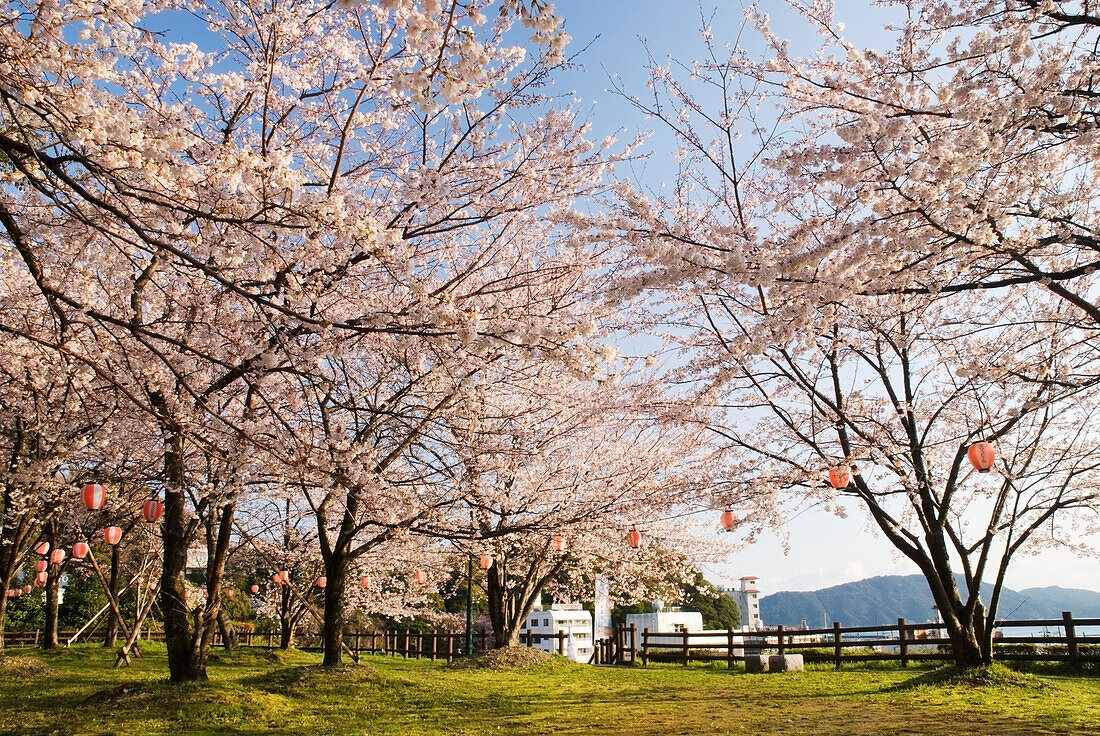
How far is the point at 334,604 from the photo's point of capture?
962 cm

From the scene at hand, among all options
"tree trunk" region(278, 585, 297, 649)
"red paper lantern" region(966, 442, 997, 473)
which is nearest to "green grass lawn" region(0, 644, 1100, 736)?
"red paper lantern" region(966, 442, 997, 473)

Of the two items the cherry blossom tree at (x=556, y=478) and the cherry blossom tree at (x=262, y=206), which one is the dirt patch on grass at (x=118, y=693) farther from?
the cherry blossom tree at (x=556, y=478)

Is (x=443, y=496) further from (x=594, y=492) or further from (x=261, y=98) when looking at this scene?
(x=261, y=98)

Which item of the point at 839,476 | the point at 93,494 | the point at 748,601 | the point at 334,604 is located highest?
the point at 839,476

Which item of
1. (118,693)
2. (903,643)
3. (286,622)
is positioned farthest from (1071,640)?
(286,622)

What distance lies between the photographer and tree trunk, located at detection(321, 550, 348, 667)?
9570 millimetres

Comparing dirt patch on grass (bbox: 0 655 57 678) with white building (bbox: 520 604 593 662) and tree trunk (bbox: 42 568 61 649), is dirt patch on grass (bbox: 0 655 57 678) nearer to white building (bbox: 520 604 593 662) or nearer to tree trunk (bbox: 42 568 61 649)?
tree trunk (bbox: 42 568 61 649)

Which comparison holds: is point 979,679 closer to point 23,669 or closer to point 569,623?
point 23,669

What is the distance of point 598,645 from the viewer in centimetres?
1853

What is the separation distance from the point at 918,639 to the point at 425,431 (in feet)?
31.3

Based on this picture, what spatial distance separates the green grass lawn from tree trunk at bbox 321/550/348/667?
0.60 metres

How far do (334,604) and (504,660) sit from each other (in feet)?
15.4

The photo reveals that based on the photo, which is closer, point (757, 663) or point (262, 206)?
point (262, 206)

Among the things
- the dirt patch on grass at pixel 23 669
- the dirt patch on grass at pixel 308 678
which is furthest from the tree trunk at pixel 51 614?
the dirt patch on grass at pixel 308 678
